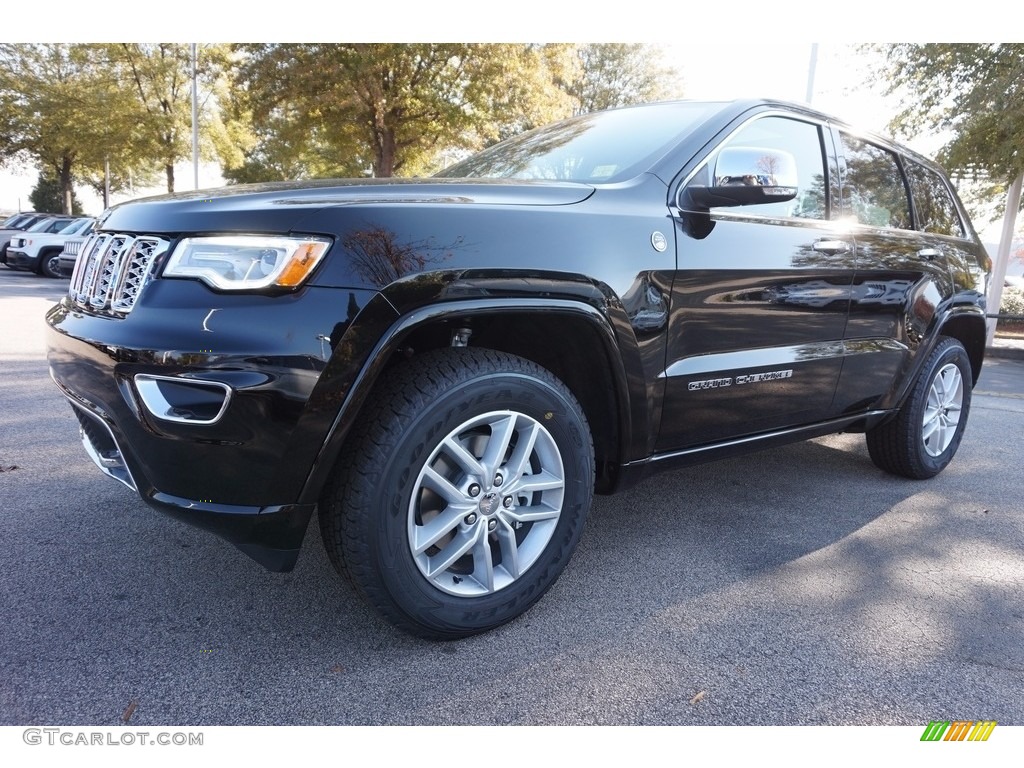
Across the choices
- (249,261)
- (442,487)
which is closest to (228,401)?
(249,261)

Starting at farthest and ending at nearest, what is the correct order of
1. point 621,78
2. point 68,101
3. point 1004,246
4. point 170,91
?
point 621,78, point 170,91, point 68,101, point 1004,246

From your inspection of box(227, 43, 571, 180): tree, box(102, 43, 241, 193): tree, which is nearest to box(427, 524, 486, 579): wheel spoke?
box(227, 43, 571, 180): tree

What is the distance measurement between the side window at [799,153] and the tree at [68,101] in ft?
79.0

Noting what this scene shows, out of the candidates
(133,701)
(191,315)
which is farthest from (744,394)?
(133,701)

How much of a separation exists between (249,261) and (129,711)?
3.71ft

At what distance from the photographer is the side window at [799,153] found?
9.38 ft

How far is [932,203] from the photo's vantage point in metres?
3.95

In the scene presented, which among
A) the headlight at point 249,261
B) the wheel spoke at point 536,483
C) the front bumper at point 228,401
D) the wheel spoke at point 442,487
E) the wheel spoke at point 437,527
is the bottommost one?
the wheel spoke at point 437,527

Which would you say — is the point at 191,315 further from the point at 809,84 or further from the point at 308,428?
the point at 809,84

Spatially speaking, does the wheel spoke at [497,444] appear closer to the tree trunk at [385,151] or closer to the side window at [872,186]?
the side window at [872,186]

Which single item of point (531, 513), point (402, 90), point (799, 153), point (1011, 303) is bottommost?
point (1011, 303)

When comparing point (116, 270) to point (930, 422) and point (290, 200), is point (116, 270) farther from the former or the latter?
point (930, 422)
